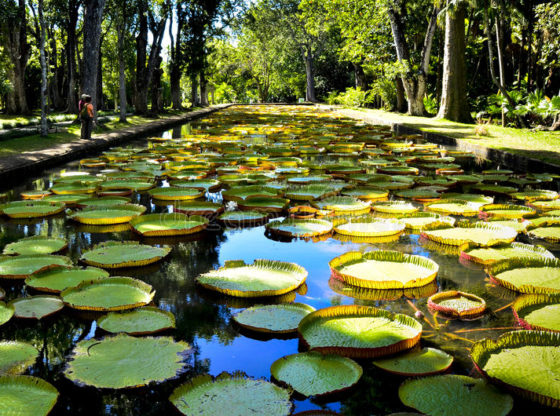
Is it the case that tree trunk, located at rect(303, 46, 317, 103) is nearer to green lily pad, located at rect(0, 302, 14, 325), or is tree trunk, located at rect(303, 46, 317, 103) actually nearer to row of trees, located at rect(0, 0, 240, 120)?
row of trees, located at rect(0, 0, 240, 120)

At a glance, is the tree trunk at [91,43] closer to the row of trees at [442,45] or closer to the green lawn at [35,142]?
the green lawn at [35,142]

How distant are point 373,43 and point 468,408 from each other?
64.4ft

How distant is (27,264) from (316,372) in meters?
2.02

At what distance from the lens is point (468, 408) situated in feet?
5.41

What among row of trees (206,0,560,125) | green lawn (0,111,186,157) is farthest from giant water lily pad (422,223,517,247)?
row of trees (206,0,560,125)

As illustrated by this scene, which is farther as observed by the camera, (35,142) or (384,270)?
(35,142)

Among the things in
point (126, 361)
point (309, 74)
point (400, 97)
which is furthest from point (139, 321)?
point (309, 74)

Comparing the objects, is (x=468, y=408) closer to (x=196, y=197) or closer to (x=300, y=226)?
(x=300, y=226)

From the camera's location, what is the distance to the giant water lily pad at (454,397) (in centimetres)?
164

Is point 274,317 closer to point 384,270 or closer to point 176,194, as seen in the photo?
point 384,270

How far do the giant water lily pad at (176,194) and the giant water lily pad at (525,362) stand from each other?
3.58 metres

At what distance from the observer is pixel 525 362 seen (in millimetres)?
1886

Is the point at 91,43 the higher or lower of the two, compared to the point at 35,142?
higher

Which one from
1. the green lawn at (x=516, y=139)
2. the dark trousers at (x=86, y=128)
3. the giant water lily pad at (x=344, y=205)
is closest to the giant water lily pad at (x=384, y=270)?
the giant water lily pad at (x=344, y=205)
